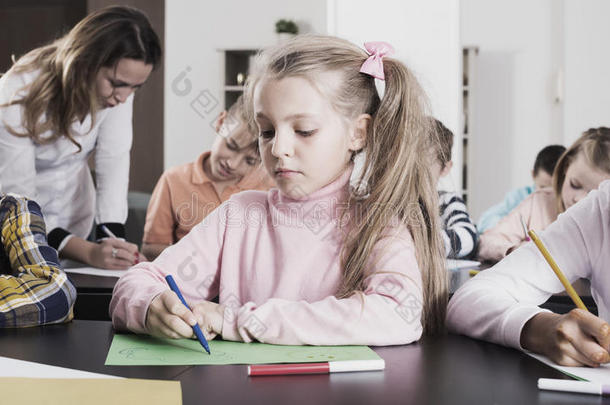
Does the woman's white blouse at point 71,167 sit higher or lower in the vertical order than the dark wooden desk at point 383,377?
higher

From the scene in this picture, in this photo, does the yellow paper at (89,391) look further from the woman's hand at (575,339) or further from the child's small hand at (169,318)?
the woman's hand at (575,339)

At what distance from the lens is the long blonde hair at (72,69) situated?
5.89 ft

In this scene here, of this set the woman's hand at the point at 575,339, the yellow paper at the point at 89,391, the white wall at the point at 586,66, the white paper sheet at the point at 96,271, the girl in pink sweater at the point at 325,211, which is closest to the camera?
the yellow paper at the point at 89,391

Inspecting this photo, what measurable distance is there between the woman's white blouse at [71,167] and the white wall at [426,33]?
3.61 ft

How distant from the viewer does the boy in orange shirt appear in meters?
2.25

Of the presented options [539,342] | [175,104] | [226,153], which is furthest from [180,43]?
[539,342]

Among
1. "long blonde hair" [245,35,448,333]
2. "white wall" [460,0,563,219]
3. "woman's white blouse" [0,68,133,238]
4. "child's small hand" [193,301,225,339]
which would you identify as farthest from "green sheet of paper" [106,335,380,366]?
"white wall" [460,0,563,219]

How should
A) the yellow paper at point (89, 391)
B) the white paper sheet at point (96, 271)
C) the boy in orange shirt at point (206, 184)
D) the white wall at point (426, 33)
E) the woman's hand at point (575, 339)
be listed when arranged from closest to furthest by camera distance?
the yellow paper at point (89, 391) < the woman's hand at point (575, 339) < the white paper sheet at point (96, 271) < the boy in orange shirt at point (206, 184) < the white wall at point (426, 33)

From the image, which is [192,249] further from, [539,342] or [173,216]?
[173,216]

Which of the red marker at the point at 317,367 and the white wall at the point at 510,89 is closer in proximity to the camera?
the red marker at the point at 317,367

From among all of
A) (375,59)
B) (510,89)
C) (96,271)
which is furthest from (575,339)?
(510,89)

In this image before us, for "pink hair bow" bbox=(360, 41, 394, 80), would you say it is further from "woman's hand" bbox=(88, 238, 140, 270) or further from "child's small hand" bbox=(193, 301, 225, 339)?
"woman's hand" bbox=(88, 238, 140, 270)

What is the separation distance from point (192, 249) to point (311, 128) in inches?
10.3

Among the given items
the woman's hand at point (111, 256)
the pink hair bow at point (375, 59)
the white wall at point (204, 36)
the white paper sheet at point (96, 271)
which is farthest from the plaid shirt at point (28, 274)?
the white wall at point (204, 36)
